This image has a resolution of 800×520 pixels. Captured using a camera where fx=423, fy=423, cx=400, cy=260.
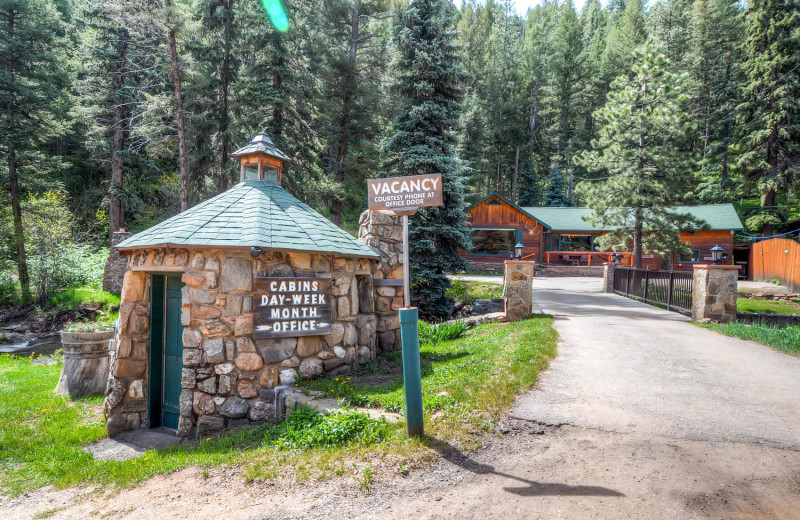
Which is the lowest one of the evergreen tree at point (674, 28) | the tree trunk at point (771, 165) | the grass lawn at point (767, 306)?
the grass lawn at point (767, 306)

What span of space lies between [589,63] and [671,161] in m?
32.9

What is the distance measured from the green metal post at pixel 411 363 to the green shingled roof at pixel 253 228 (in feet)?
8.93

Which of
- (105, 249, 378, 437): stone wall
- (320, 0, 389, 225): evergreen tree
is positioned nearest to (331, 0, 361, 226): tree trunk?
(320, 0, 389, 225): evergreen tree

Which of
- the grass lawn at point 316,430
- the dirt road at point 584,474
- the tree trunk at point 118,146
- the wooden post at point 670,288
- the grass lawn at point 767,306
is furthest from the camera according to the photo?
the tree trunk at point 118,146

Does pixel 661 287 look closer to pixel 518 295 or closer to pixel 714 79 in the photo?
pixel 518 295

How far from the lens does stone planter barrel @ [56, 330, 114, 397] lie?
7.95 m

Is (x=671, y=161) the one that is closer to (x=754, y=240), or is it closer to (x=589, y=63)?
(x=754, y=240)

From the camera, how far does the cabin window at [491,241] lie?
98.3 feet

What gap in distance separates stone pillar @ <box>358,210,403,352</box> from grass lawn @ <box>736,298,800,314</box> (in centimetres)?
1234

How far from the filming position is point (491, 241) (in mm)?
30297

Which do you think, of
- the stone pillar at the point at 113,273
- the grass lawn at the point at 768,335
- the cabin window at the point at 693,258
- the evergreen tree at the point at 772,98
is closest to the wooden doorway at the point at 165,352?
the grass lawn at the point at 768,335

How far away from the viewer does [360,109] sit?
21406 mm

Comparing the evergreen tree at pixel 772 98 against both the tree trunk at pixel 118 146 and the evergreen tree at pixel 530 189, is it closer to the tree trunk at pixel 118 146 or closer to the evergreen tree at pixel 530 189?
the evergreen tree at pixel 530 189

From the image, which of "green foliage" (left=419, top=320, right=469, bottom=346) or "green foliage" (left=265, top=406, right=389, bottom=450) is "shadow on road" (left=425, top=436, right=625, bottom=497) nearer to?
"green foliage" (left=265, top=406, right=389, bottom=450)
